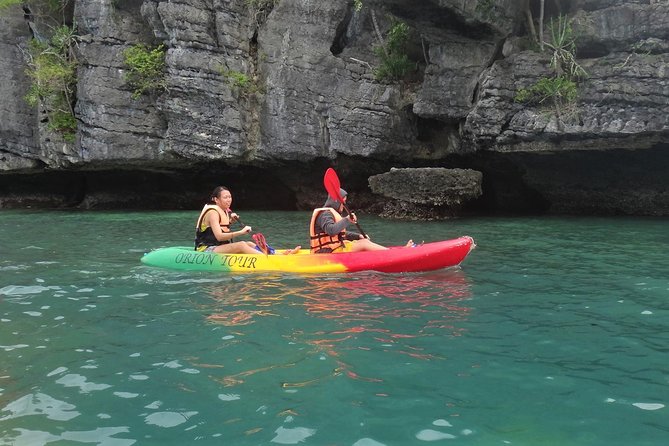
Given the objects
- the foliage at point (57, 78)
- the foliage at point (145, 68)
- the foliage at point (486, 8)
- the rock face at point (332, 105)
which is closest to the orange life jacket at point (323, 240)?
the rock face at point (332, 105)

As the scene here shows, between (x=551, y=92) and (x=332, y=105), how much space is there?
6.68 m

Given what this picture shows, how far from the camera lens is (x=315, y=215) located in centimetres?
739

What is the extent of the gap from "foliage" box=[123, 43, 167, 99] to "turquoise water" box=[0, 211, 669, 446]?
38.8 ft

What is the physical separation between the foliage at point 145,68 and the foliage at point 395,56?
274 inches

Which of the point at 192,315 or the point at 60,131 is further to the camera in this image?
the point at 60,131

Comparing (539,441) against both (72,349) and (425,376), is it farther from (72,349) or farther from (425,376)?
(72,349)

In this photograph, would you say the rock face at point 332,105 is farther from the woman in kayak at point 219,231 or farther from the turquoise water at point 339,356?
the turquoise water at point 339,356

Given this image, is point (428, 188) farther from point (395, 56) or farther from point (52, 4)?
point (52, 4)

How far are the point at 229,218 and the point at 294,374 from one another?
4.75m

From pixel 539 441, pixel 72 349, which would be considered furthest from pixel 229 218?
pixel 539 441

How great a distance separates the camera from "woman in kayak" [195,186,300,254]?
7.57 m

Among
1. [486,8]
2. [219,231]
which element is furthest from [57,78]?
[219,231]

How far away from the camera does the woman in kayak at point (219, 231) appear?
7.57 m

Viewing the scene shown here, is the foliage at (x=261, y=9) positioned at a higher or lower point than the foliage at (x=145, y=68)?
higher
